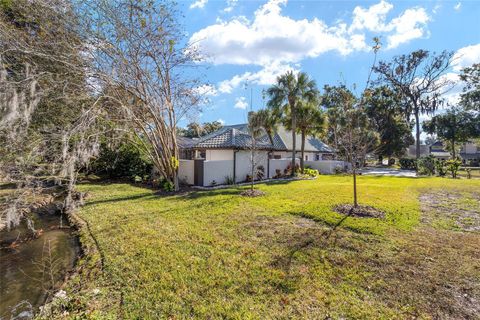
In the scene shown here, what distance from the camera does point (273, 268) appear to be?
4.18m

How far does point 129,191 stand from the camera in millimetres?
12234

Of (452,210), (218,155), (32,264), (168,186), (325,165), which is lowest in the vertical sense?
(32,264)

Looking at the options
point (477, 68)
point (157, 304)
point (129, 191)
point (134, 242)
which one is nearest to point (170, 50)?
point (129, 191)

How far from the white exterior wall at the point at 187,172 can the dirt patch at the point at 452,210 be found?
11.3 meters

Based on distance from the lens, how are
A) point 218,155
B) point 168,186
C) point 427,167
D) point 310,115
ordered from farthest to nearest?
point 427,167 < point 310,115 < point 218,155 < point 168,186

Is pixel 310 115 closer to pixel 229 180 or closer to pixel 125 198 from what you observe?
Result: pixel 229 180

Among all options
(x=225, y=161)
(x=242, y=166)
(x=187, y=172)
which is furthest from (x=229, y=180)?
(x=187, y=172)

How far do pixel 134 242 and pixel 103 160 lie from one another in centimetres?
1326

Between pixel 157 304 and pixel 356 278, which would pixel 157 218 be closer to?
pixel 157 304

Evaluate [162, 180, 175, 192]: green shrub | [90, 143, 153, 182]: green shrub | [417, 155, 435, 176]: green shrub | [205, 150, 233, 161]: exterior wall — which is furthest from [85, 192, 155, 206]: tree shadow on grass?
[417, 155, 435, 176]: green shrub

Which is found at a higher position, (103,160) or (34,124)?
(34,124)

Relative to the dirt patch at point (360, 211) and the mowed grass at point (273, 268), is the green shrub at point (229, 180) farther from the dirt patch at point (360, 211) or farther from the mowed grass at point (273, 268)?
the dirt patch at point (360, 211)

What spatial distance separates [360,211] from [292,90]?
1274 cm

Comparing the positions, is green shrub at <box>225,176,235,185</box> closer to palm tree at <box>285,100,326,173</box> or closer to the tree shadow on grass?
the tree shadow on grass
